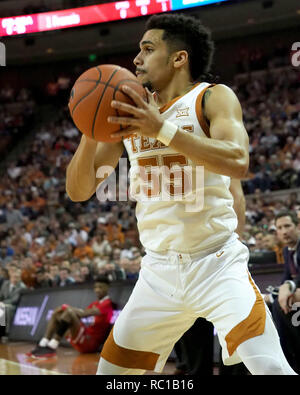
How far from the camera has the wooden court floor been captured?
5.80 m

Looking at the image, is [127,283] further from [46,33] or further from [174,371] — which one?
[46,33]

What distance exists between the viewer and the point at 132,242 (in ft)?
34.0

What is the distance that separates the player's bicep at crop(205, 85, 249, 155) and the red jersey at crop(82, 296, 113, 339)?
5.34m

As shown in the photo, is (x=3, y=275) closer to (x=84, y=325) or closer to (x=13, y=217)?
(x=84, y=325)

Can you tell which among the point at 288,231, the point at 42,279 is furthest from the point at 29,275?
the point at 288,231

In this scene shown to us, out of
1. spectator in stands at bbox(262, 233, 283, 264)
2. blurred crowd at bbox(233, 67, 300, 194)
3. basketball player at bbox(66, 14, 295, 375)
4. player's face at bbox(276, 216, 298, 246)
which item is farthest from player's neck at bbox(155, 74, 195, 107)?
blurred crowd at bbox(233, 67, 300, 194)

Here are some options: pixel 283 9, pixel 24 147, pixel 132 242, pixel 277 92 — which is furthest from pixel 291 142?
pixel 24 147

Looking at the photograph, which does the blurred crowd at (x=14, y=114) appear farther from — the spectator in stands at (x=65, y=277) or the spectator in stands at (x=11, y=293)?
the spectator in stands at (x=65, y=277)

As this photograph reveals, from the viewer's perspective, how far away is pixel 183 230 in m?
2.45

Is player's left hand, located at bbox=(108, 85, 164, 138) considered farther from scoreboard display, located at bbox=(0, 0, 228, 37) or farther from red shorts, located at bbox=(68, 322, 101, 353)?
scoreboard display, located at bbox=(0, 0, 228, 37)

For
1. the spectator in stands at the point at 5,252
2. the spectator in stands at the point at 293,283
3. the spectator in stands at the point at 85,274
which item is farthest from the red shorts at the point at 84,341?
the spectator in stands at the point at 5,252

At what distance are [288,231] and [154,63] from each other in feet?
8.74

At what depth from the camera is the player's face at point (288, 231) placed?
484 cm

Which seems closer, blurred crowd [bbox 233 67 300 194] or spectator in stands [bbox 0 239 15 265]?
blurred crowd [bbox 233 67 300 194]
